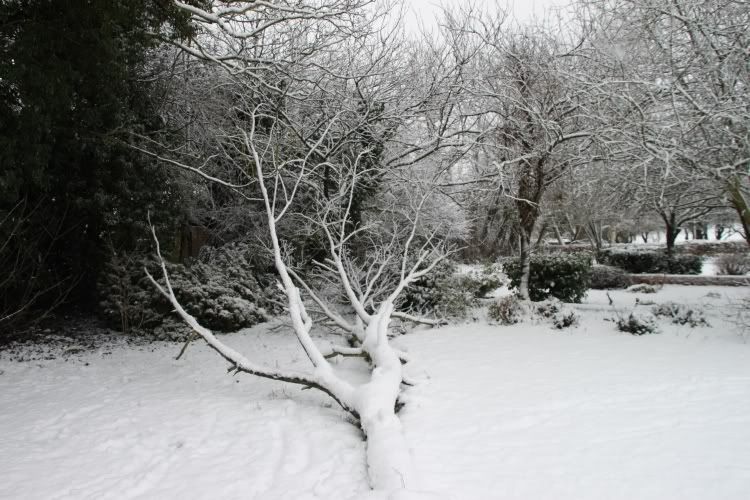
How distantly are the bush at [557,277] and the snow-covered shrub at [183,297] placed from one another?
19.1ft

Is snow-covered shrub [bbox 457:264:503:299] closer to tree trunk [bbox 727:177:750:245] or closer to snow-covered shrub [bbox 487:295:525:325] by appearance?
snow-covered shrub [bbox 487:295:525:325]

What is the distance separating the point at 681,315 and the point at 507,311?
9.48ft

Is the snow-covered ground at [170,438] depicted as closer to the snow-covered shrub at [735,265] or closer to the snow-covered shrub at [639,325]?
the snow-covered shrub at [639,325]

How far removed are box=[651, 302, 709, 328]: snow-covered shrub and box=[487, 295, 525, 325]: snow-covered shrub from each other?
7.70 feet

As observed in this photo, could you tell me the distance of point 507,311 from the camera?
8.88 metres

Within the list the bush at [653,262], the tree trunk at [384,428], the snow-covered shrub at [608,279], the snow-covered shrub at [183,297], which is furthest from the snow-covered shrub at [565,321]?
the bush at [653,262]

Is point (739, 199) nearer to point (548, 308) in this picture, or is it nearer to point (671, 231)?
point (548, 308)

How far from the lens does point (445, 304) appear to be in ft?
31.4

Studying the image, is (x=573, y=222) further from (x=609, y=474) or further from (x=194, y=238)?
(x=609, y=474)

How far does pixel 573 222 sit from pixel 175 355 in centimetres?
2524

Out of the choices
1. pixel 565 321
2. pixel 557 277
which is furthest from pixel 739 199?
pixel 557 277

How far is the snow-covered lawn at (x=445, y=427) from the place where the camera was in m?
3.34

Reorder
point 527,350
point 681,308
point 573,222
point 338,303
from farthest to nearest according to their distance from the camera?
1. point 573,222
2. point 338,303
3. point 681,308
4. point 527,350

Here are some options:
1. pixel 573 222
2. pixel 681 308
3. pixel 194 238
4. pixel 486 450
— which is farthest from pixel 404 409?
pixel 573 222
